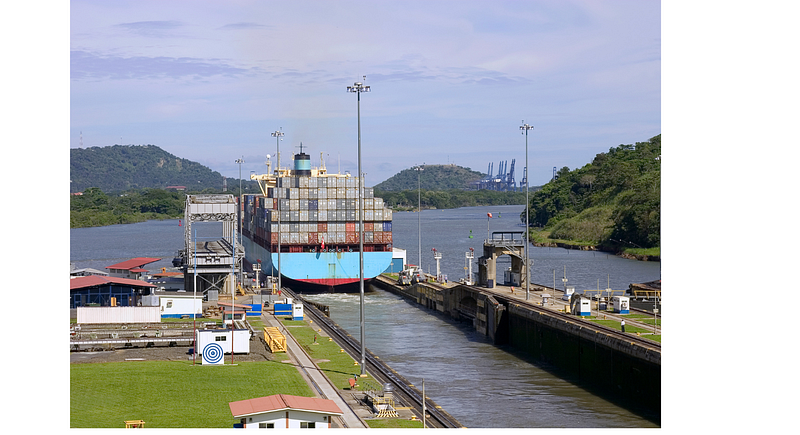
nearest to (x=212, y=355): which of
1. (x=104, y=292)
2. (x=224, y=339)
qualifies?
(x=224, y=339)

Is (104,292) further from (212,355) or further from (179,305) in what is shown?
(212,355)

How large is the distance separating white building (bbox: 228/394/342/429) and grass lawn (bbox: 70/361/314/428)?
5151 mm

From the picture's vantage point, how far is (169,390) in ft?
116

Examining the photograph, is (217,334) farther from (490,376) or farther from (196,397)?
(490,376)

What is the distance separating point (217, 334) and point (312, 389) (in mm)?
9094

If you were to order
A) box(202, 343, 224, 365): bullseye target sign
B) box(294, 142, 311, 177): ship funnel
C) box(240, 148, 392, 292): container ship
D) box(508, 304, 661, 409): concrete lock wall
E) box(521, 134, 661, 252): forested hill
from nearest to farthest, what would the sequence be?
box(508, 304, 661, 409): concrete lock wall → box(202, 343, 224, 365): bullseye target sign → box(240, 148, 392, 292): container ship → box(294, 142, 311, 177): ship funnel → box(521, 134, 661, 252): forested hill

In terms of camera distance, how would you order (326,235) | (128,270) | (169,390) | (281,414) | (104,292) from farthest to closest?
(326,235) < (128,270) < (104,292) < (169,390) < (281,414)

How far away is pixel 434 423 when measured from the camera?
3228cm

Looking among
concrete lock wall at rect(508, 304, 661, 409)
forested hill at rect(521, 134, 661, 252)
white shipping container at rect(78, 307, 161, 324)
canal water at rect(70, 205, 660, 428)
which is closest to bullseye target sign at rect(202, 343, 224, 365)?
canal water at rect(70, 205, 660, 428)

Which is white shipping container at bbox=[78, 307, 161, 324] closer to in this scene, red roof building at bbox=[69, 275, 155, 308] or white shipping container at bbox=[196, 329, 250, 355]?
red roof building at bbox=[69, 275, 155, 308]

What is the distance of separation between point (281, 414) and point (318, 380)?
1336cm

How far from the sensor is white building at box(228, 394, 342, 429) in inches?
979

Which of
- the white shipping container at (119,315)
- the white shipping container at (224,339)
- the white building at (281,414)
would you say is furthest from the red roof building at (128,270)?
the white building at (281,414)

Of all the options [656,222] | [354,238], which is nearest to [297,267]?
[354,238]
